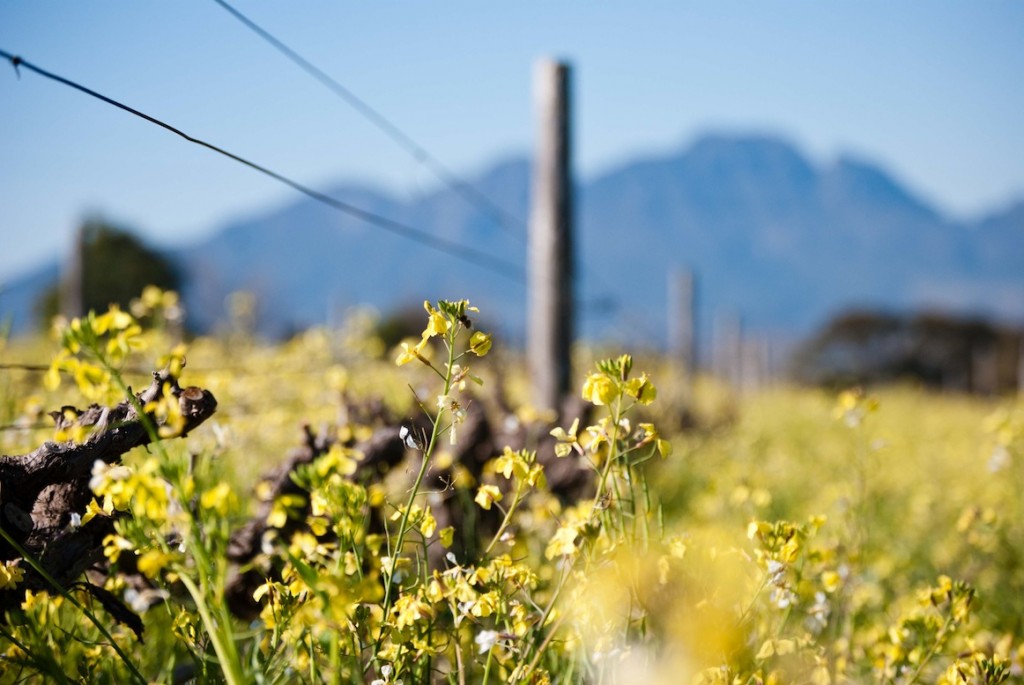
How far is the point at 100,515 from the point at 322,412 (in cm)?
328

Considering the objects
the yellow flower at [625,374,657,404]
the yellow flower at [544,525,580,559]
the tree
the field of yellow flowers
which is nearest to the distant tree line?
the tree

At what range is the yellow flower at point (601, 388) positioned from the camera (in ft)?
4.47

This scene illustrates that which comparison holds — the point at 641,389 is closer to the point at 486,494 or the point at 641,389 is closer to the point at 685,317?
the point at 486,494

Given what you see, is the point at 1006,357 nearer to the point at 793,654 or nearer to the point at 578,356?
the point at 578,356

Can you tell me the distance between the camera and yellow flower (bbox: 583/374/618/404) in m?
1.36

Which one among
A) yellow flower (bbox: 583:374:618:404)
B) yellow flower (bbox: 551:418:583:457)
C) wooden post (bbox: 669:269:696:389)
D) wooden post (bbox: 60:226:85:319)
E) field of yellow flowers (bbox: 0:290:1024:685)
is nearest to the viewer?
field of yellow flowers (bbox: 0:290:1024:685)

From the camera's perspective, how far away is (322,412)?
501 cm

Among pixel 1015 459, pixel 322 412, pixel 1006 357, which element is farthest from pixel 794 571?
pixel 1006 357

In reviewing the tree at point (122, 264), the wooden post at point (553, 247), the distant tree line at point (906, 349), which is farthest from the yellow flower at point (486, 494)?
the distant tree line at point (906, 349)

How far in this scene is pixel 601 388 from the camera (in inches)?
53.7

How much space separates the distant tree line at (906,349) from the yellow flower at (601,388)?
39.2m

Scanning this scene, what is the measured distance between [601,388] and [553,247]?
A: 10.9 feet

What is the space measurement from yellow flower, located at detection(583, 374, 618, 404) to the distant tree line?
3921 centimetres

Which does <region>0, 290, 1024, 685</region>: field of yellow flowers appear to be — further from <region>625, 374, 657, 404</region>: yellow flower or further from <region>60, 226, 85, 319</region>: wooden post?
<region>60, 226, 85, 319</region>: wooden post
